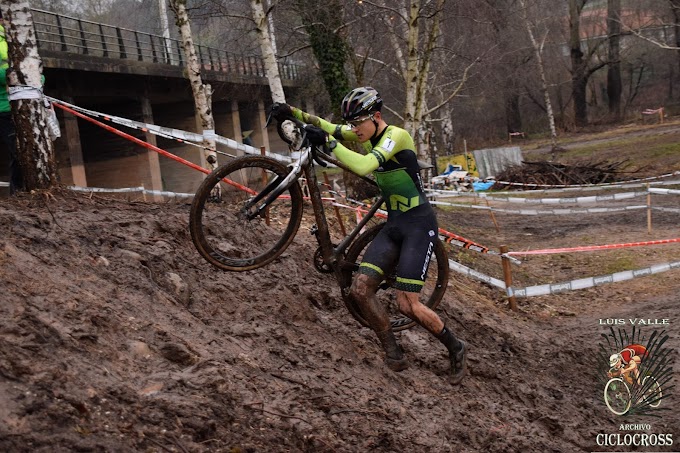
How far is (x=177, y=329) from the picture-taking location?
215 inches

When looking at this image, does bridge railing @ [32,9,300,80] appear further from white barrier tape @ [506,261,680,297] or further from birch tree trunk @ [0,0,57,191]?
white barrier tape @ [506,261,680,297]

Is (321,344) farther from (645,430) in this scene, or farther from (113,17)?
(113,17)

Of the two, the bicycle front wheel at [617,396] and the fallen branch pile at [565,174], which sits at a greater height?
the fallen branch pile at [565,174]

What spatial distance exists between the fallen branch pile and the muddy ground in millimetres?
16305

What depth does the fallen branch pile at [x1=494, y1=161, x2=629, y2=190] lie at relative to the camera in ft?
83.5

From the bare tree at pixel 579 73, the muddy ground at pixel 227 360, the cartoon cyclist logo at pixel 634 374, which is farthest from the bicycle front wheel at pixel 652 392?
the bare tree at pixel 579 73

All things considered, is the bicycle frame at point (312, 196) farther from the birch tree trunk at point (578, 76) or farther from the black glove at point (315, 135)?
the birch tree trunk at point (578, 76)

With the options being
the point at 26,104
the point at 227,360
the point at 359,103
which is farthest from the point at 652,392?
the point at 26,104

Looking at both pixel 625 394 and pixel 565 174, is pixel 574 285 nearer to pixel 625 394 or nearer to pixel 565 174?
pixel 625 394

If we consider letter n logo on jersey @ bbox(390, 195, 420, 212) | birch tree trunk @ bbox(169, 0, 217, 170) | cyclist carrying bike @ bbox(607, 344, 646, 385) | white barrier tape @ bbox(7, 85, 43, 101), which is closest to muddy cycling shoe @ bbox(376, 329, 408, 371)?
letter n logo on jersey @ bbox(390, 195, 420, 212)

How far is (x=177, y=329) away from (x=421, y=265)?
6.92 feet

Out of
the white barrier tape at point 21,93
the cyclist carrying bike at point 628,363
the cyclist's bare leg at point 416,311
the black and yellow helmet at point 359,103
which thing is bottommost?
the cyclist carrying bike at point 628,363

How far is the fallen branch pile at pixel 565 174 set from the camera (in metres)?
25.4

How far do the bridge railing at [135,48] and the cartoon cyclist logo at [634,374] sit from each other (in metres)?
15.1
